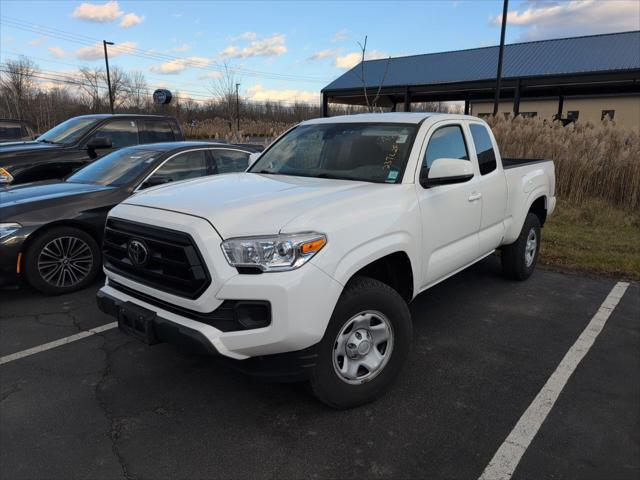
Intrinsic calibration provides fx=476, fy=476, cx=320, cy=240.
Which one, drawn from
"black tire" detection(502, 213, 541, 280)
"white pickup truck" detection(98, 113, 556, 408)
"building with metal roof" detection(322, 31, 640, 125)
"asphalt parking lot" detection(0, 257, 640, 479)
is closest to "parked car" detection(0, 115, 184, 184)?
"asphalt parking lot" detection(0, 257, 640, 479)

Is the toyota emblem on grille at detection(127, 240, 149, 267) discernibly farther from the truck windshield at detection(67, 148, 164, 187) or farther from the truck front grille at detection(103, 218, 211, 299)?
the truck windshield at detection(67, 148, 164, 187)

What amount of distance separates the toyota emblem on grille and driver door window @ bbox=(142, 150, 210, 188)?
9.36 feet

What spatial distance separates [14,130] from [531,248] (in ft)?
45.4

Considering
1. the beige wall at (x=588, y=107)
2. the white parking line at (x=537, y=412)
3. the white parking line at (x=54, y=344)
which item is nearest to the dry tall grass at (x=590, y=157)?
the white parking line at (x=537, y=412)

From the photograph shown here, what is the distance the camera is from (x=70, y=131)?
8.34 m

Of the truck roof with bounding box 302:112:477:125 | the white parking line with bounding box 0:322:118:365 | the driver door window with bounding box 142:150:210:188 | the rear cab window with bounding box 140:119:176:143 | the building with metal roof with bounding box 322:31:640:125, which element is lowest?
the white parking line with bounding box 0:322:118:365

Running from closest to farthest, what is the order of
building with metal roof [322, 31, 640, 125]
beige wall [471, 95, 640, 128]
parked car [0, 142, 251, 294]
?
parked car [0, 142, 251, 294] → building with metal roof [322, 31, 640, 125] → beige wall [471, 95, 640, 128]

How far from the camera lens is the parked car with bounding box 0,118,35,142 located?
1310 cm

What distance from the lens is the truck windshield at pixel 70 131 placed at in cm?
812

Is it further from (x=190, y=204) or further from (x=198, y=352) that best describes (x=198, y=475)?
(x=190, y=204)

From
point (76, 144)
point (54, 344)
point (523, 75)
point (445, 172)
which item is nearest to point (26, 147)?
point (76, 144)

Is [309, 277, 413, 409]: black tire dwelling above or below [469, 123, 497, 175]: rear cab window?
below

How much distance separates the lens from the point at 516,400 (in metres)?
3.14

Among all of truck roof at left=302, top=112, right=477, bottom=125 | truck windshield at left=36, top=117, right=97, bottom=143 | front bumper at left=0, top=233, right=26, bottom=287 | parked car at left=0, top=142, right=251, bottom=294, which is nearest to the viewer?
truck roof at left=302, top=112, right=477, bottom=125
